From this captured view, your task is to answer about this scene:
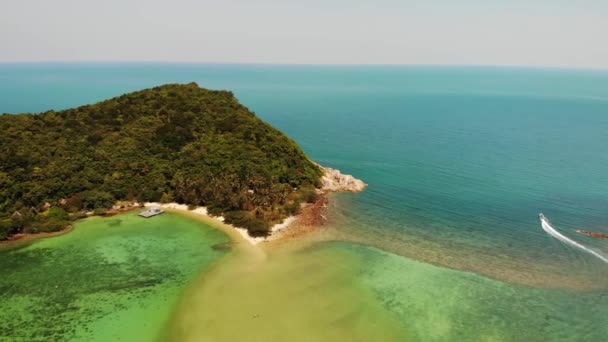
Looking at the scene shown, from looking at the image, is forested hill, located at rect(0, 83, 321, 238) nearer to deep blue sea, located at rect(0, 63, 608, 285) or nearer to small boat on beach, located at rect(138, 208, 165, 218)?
small boat on beach, located at rect(138, 208, 165, 218)

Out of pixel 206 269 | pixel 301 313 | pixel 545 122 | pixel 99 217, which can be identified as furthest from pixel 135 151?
pixel 545 122

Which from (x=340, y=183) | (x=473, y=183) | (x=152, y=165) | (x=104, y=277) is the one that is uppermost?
(x=152, y=165)

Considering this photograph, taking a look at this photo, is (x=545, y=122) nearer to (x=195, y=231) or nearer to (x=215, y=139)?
(x=215, y=139)

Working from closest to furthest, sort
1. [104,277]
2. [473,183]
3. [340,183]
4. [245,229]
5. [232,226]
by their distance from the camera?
[104,277], [245,229], [232,226], [340,183], [473,183]

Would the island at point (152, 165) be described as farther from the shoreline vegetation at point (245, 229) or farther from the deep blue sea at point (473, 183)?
the deep blue sea at point (473, 183)

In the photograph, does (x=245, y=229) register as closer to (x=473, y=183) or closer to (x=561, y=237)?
(x=561, y=237)

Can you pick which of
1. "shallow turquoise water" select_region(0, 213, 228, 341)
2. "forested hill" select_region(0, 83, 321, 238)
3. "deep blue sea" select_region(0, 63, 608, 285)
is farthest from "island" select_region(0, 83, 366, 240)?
"deep blue sea" select_region(0, 63, 608, 285)

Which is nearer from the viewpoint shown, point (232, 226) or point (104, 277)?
point (104, 277)

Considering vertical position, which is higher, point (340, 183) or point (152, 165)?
point (152, 165)

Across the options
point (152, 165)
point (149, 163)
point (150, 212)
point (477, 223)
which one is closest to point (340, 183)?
point (477, 223)
